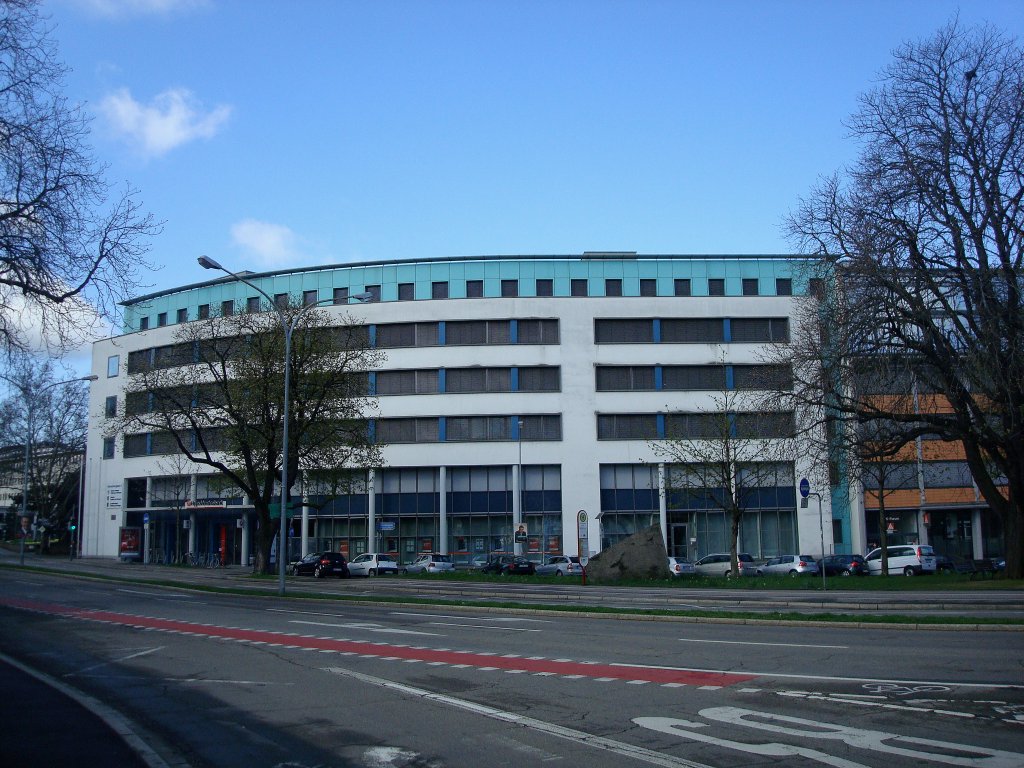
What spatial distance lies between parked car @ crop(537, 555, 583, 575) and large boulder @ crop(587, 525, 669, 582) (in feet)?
39.9

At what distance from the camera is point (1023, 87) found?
1097 inches

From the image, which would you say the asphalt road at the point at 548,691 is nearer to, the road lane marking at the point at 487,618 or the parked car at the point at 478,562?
the road lane marking at the point at 487,618

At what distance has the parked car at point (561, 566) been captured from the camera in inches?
1977

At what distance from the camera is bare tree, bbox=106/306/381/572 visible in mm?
40719

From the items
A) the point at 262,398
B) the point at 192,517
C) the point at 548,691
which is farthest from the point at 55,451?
the point at 548,691

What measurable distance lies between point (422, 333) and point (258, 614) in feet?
129

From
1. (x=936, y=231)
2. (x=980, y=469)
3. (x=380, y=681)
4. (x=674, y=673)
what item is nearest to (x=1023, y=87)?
(x=936, y=231)

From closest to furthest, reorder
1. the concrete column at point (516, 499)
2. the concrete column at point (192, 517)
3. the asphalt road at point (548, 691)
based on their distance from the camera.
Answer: the asphalt road at point (548, 691)
the concrete column at point (516, 499)
the concrete column at point (192, 517)

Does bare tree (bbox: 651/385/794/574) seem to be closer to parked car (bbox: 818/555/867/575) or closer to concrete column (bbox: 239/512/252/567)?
parked car (bbox: 818/555/867/575)

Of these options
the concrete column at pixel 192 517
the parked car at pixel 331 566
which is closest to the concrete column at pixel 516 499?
the parked car at pixel 331 566

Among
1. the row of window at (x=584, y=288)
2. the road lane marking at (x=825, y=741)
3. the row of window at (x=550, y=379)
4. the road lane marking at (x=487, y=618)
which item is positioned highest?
the row of window at (x=584, y=288)

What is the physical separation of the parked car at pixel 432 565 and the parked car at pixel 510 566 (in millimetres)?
2312

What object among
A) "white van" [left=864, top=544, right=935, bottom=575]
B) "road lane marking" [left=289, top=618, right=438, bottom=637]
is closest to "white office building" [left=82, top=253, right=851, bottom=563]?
"white van" [left=864, top=544, right=935, bottom=575]

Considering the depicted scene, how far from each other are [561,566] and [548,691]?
40.7m
